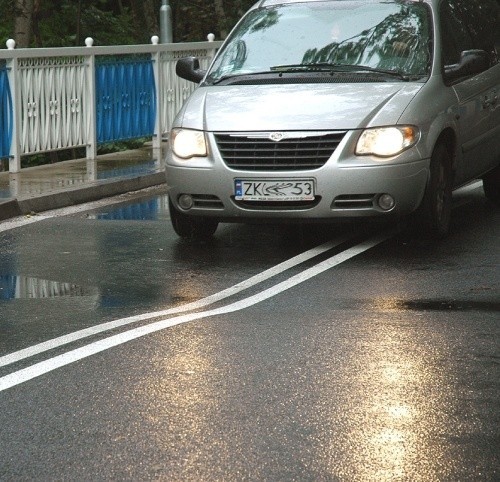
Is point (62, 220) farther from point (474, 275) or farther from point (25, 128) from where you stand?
point (474, 275)

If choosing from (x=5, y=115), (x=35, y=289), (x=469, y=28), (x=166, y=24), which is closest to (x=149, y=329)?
(x=35, y=289)

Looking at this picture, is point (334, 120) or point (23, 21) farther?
Answer: point (23, 21)

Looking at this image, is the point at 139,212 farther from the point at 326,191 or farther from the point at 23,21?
the point at 23,21

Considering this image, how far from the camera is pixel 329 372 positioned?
661 centimetres

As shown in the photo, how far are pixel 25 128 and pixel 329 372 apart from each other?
30.4ft

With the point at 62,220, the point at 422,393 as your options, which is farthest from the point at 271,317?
the point at 62,220

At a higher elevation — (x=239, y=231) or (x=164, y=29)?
(x=164, y=29)

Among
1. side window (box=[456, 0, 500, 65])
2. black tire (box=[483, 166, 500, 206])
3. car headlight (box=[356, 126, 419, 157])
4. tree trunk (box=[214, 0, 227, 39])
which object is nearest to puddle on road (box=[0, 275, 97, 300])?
car headlight (box=[356, 126, 419, 157])

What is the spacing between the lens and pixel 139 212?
1296 cm

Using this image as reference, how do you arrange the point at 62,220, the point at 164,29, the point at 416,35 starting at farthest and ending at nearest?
the point at 164,29 < the point at 62,220 < the point at 416,35

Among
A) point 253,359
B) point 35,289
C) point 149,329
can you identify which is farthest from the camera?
point 35,289

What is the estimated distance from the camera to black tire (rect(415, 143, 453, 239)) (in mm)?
10523

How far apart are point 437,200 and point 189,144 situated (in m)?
1.82

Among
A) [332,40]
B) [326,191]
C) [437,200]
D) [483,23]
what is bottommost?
[437,200]
